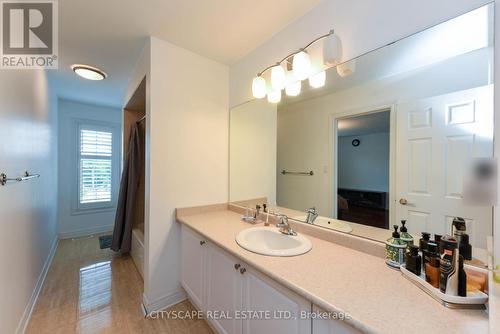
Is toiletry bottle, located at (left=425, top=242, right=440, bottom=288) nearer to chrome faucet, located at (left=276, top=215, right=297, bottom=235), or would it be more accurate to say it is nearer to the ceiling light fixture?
chrome faucet, located at (left=276, top=215, right=297, bottom=235)

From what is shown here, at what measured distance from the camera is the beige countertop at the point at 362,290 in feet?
2.06

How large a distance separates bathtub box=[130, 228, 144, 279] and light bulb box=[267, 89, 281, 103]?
199 cm

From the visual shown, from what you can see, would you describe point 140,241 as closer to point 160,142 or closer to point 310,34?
Answer: point 160,142

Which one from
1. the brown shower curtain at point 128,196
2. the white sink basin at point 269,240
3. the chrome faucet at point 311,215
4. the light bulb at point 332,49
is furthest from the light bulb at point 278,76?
the brown shower curtain at point 128,196

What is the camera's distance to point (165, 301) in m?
1.77

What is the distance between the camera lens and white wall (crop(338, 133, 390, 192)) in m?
1.21

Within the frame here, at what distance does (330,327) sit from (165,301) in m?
1.56

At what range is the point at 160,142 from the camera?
1.74 meters

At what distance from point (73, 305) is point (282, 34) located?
9.47 feet

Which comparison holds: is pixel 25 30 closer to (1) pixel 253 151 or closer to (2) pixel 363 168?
(1) pixel 253 151

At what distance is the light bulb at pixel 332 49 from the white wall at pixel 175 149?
1169 mm

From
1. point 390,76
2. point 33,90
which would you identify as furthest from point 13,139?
point 390,76

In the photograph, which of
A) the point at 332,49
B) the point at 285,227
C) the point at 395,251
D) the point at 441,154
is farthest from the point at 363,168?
the point at 332,49

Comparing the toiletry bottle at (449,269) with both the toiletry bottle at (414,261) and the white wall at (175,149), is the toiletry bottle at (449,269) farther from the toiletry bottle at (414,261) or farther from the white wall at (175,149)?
the white wall at (175,149)
